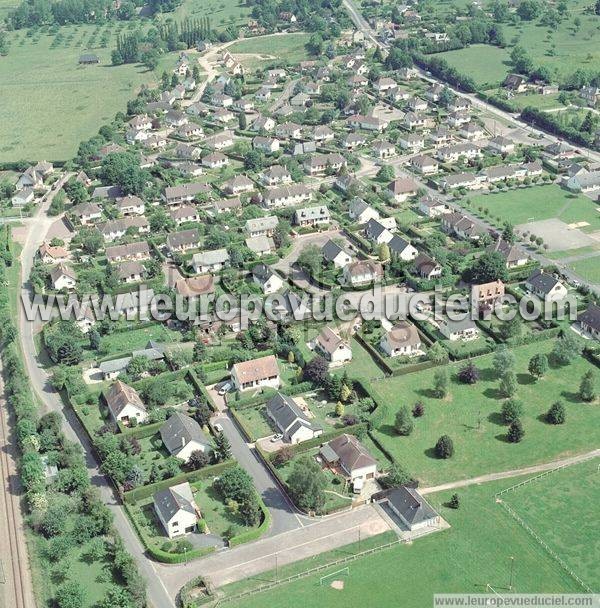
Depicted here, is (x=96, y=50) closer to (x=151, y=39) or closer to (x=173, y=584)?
(x=151, y=39)

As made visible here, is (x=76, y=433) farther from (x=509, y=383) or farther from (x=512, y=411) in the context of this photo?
(x=509, y=383)

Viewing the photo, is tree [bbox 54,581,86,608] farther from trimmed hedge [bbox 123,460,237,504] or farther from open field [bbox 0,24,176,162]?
open field [bbox 0,24,176,162]

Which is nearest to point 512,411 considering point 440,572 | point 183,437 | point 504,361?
point 504,361

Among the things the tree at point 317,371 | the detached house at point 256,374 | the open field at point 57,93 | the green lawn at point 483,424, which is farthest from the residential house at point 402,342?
the open field at point 57,93

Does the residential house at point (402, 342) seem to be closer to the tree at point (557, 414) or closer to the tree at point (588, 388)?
the tree at point (557, 414)

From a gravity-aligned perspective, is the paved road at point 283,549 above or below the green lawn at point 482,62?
below

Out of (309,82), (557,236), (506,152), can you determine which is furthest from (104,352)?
(309,82)

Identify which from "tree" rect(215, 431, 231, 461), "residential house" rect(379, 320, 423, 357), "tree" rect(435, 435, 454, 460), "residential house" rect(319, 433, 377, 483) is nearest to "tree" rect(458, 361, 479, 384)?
"residential house" rect(379, 320, 423, 357)
